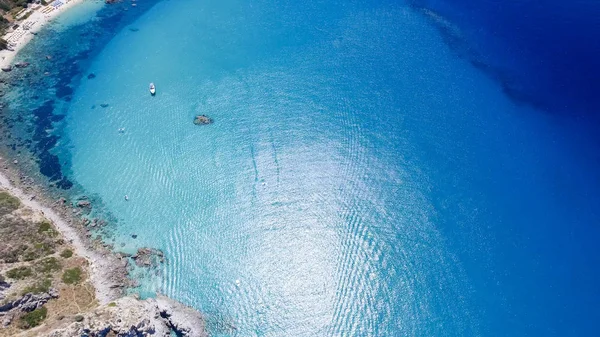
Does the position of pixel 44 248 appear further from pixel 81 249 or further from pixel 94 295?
pixel 94 295

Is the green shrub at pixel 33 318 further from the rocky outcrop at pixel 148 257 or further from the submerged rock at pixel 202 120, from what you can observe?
the submerged rock at pixel 202 120

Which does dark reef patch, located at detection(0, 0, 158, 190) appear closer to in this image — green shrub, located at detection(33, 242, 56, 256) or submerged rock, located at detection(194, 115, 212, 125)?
green shrub, located at detection(33, 242, 56, 256)

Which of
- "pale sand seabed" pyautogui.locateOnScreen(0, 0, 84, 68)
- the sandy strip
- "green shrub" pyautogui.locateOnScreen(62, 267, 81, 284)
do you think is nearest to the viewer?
"green shrub" pyautogui.locateOnScreen(62, 267, 81, 284)

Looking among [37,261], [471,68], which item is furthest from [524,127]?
[37,261]

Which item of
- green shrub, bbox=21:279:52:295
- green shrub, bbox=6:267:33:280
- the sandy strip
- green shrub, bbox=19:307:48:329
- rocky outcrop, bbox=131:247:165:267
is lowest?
rocky outcrop, bbox=131:247:165:267

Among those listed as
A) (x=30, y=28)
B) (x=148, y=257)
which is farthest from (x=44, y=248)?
(x=30, y=28)

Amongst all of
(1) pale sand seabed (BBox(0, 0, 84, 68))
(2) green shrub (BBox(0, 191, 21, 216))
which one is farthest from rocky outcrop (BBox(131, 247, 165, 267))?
(1) pale sand seabed (BBox(0, 0, 84, 68))

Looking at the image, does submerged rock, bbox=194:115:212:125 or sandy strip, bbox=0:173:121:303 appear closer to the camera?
sandy strip, bbox=0:173:121:303
